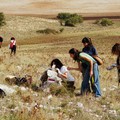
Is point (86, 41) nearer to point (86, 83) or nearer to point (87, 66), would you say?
point (87, 66)

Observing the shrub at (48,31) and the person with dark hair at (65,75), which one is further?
the shrub at (48,31)

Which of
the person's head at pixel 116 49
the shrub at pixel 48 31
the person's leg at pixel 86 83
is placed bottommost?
the shrub at pixel 48 31

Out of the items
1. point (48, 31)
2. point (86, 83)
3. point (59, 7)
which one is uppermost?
point (86, 83)

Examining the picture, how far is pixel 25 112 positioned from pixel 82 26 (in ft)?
181

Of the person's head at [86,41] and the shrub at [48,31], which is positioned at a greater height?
the person's head at [86,41]

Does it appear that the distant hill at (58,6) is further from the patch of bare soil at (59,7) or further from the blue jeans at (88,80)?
the blue jeans at (88,80)

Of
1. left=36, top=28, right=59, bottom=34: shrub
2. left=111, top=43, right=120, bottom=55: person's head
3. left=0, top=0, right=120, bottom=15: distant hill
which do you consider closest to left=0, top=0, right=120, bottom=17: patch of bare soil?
left=0, top=0, right=120, bottom=15: distant hill

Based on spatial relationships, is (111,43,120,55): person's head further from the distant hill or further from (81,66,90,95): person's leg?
the distant hill

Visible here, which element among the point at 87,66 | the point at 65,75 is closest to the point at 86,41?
the point at 87,66

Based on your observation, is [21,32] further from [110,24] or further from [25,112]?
[25,112]

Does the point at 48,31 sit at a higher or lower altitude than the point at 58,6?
lower

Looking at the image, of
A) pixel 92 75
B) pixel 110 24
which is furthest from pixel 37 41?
pixel 92 75

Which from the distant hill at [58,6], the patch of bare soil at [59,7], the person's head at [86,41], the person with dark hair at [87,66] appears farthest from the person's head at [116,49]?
the distant hill at [58,6]

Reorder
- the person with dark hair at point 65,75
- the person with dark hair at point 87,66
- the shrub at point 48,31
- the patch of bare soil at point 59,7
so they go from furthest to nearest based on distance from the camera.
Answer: the patch of bare soil at point 59,7 → the shrub at point 48,31 → the person with dark hair at point 65,75 → the person with dark hair at point 87,66
